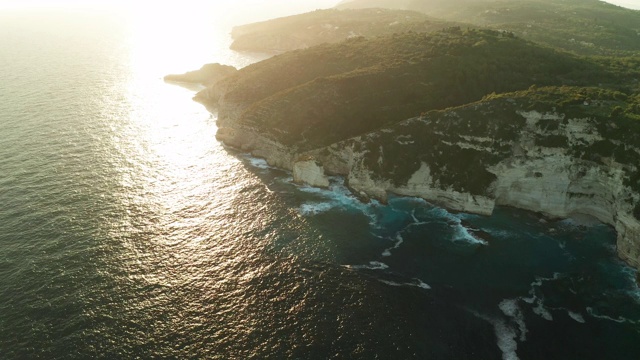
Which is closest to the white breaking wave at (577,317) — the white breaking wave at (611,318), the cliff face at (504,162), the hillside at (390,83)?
the white breaking wave at (611,318)

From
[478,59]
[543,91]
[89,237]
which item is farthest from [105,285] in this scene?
[478,59]

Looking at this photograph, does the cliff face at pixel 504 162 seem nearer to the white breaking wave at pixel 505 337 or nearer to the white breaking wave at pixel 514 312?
the white breaking wave at pixel 514 312

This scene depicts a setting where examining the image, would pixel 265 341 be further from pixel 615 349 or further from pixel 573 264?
pixel 573 264

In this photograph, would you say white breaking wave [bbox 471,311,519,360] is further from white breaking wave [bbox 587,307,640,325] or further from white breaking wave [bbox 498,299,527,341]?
white breaking wave [bbox 587,307,640,325]

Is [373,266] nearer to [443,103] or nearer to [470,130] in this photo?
[470,130]

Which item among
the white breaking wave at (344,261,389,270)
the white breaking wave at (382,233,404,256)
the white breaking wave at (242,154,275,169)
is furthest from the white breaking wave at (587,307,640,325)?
the white breaking wave at (242,154,275,169)

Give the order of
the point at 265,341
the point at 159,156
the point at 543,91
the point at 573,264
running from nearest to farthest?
the point at 265,341 < the point at 573,264 < the point at 543,91 < the point at 159,156
